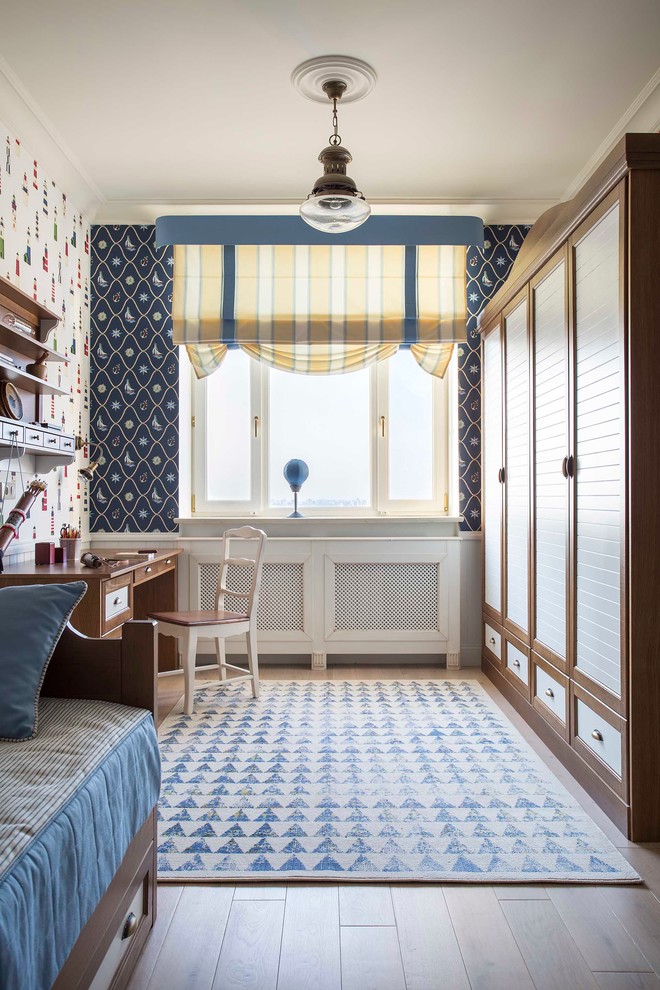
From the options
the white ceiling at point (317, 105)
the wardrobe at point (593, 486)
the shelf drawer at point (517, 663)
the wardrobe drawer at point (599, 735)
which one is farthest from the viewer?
the shelf drawer at point (517, 663)

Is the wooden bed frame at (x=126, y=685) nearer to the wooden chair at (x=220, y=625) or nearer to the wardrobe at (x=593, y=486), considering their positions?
the wardrobe at (x=593, y=486)

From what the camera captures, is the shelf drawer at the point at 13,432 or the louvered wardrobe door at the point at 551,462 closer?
the shelf drawer at the point at 13,432

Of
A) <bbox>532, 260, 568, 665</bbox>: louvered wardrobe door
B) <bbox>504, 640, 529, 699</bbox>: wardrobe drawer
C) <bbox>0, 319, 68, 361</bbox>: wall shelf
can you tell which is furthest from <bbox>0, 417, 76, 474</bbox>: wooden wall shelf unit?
<bbox>504, 640, 529, 699</bbox>: wardrobe drawer

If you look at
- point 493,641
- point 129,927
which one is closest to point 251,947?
point 129,927

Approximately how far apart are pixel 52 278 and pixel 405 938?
11.5 feet

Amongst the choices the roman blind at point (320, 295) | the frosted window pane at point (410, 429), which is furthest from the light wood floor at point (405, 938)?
the roman blind at point (320, 295)

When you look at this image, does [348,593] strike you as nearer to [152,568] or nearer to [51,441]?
[152,568]

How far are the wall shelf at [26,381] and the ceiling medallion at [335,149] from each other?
141 centimetres

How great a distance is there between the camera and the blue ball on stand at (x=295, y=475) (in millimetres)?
4531

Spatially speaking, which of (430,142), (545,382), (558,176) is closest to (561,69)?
(430,142)

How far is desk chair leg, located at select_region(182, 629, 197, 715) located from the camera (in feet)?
11.2

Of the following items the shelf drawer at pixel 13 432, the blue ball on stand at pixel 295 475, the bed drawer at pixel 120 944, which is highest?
the shelf drawer at pixel 13 432

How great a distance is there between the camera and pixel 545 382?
315cm

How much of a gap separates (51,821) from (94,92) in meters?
3.19
